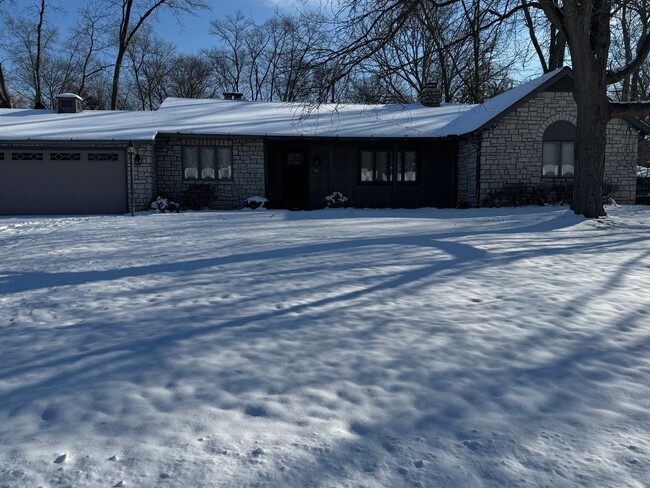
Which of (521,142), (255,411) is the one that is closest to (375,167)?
(521,142)

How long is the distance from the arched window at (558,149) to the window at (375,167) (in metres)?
5.51

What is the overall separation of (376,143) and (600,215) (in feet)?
29.0

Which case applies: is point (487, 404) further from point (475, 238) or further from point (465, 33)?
point (465, 33)

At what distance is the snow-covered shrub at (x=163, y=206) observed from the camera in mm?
16328

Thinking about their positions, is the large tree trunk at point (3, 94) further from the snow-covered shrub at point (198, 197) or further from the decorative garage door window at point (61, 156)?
the snow-covered shrub at point (198, 197)

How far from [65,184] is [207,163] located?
4704mm

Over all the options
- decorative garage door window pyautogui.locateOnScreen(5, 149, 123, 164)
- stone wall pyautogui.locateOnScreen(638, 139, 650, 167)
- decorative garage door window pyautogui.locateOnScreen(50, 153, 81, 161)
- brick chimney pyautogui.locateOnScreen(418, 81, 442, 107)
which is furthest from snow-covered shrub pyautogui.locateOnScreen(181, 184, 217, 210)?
stone wall pyautogui.locateOnScreen(638, 139, 650, 167)

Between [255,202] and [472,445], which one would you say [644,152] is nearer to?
[255,202]

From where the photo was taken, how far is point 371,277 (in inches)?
219

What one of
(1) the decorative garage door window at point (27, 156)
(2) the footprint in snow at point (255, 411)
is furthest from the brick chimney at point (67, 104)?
(2) the footprint in snow at point (255, 411)

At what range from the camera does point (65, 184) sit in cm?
1653

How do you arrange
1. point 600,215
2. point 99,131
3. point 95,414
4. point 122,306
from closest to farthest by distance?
point 95,414 < point 122,306 < point 600,215 < point 99,131

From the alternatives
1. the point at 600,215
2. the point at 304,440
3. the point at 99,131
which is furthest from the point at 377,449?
the point at 99,131

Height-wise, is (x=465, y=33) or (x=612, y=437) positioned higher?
(x=465, y=33)
